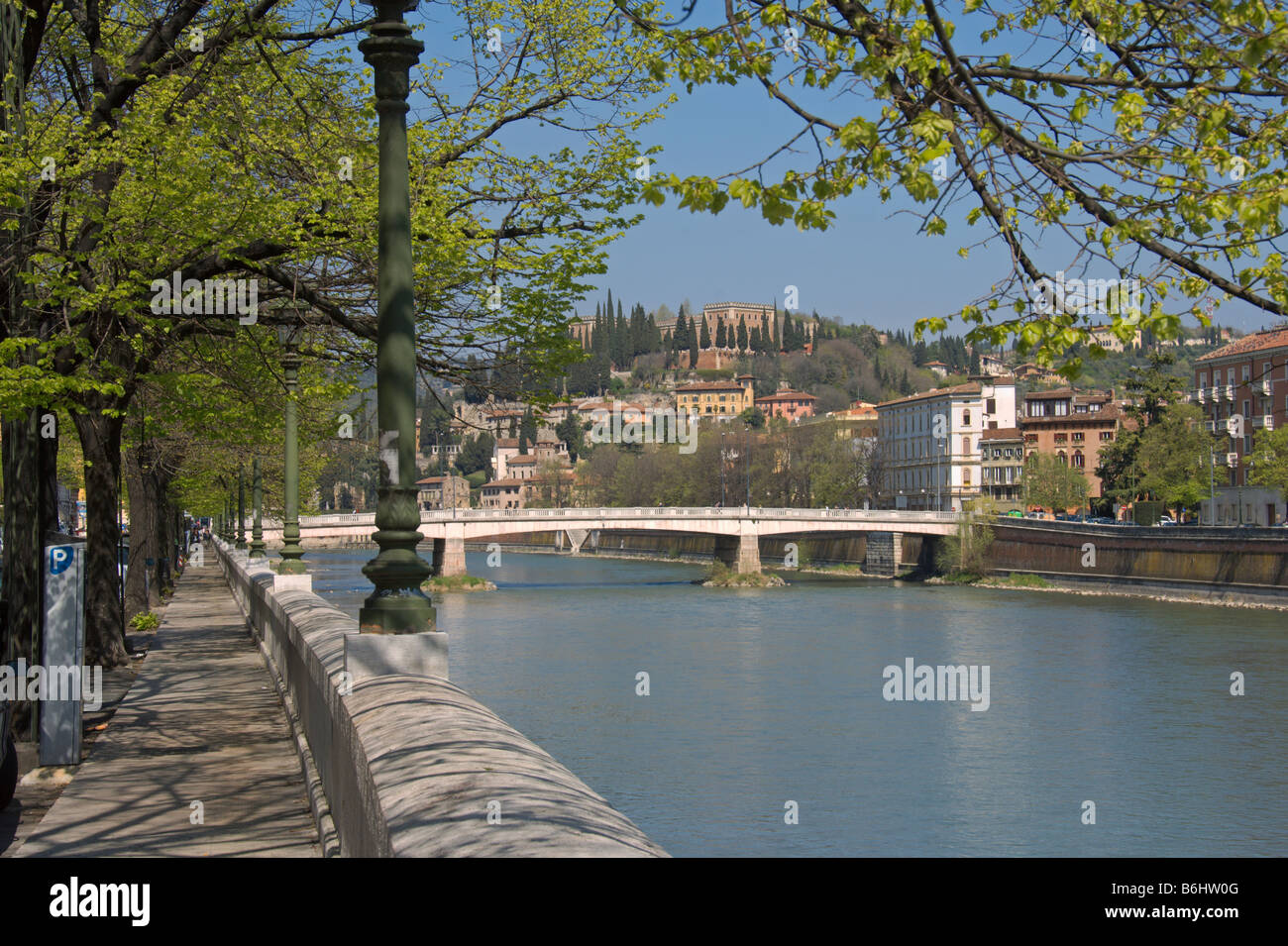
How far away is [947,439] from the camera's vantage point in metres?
114

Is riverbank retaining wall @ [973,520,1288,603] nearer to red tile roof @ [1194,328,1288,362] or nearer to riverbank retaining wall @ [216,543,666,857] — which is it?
red tile roof @ [1194,328,1288,362]

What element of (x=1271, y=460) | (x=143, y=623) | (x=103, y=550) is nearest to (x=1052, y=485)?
(x=1271, y=460)

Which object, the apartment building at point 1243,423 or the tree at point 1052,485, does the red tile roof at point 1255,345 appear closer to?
the apartment building at point 1243,423

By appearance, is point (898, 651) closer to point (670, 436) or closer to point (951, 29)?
point (951, 29)

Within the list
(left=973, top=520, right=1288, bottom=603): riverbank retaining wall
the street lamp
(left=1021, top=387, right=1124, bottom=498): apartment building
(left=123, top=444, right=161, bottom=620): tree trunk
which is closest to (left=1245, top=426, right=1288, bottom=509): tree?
(left=973, top=520, right=1288, bottom=603): riverbank retaining wall

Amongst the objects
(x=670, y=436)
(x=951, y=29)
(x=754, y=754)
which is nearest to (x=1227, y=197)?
(x=951, y=29)

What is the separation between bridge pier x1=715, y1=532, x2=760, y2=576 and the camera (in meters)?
84.9

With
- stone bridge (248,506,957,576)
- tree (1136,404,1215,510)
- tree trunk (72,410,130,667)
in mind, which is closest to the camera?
tree trunk (72,410,130,667)

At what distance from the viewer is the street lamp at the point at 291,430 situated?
1583 centimetres

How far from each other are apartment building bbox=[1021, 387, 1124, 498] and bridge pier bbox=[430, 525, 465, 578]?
48074 mm

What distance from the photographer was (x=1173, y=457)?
260 feet

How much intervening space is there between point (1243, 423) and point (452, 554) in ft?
150

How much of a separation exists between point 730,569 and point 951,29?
79.8 meters

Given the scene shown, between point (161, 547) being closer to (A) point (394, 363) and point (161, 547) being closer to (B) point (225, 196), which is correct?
(B) point (225, 196)
